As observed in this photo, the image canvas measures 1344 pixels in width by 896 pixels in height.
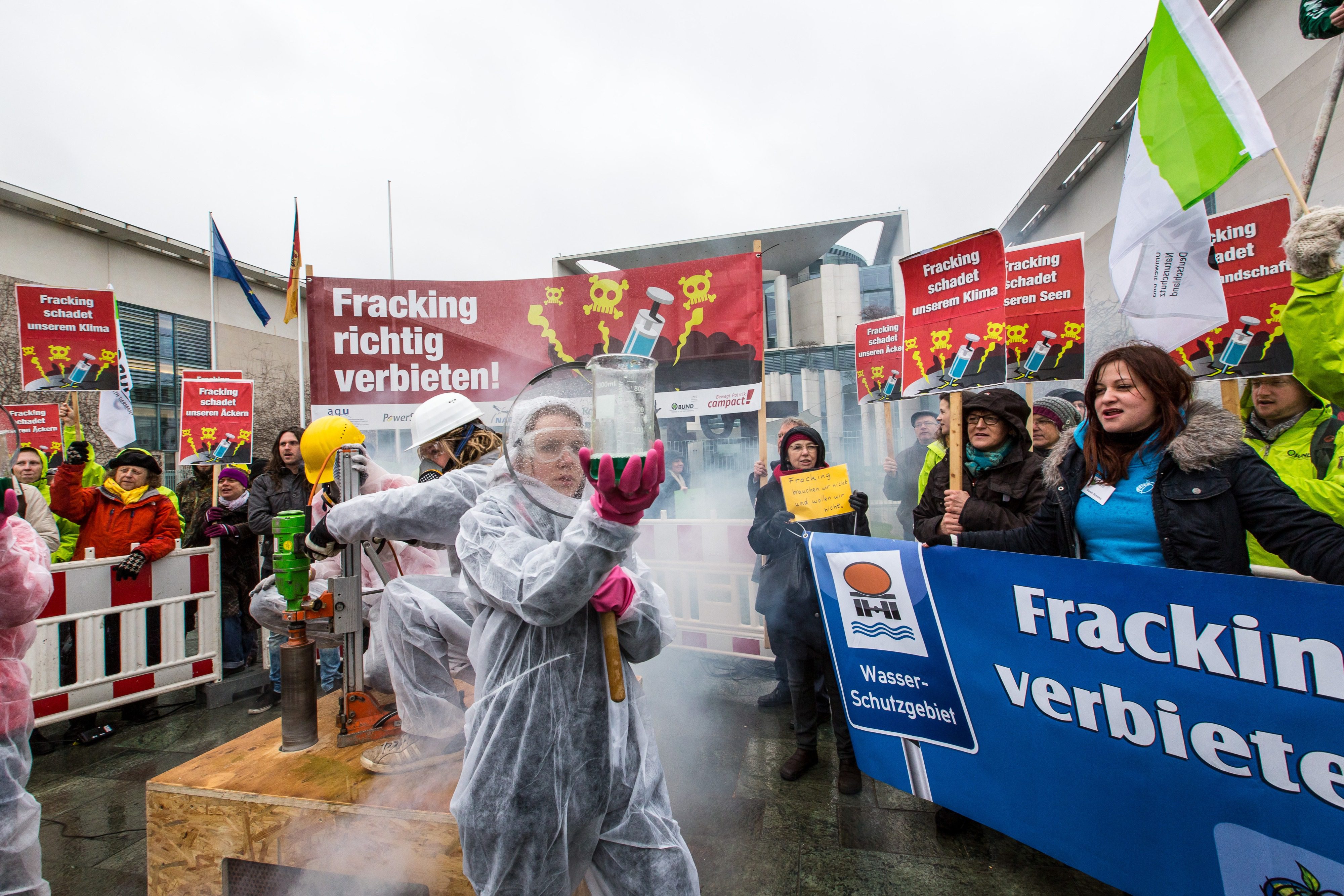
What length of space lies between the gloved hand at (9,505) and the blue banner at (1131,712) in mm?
3193

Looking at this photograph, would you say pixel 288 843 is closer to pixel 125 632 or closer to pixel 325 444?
pixel 325 444

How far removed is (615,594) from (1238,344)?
4315 mm

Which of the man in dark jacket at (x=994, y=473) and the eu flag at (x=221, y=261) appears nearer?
the man in dark jacket at (x=994, y=473)

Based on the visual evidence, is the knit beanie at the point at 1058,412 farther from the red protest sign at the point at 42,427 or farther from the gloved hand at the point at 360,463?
the red protest sign at the point at 42,427

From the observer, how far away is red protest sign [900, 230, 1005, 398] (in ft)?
9.19

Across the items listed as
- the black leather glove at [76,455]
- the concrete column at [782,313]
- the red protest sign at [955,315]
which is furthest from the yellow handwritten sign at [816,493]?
the concrete column at [782,313]

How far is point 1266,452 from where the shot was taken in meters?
2.78

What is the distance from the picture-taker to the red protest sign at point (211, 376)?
6.60m

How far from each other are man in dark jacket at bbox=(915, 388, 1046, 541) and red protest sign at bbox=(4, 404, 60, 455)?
790 cm

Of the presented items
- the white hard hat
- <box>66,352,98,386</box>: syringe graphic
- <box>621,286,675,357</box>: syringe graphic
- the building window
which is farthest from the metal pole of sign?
the building window

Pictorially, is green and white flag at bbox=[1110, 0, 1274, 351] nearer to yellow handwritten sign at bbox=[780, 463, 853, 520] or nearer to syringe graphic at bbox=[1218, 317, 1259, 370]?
syringe graphic at bbox=[1218, 317, 1259, 370]

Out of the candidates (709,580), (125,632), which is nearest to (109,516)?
(125,632)

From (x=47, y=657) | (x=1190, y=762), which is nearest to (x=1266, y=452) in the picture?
(x=1190, y=762)

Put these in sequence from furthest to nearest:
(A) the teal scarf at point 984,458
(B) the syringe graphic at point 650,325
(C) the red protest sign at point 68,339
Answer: (C) the red protest sign at point 68,339 → (B) the syringe graphic at point 650,325 → (A) the teal scarf at point 984,458
